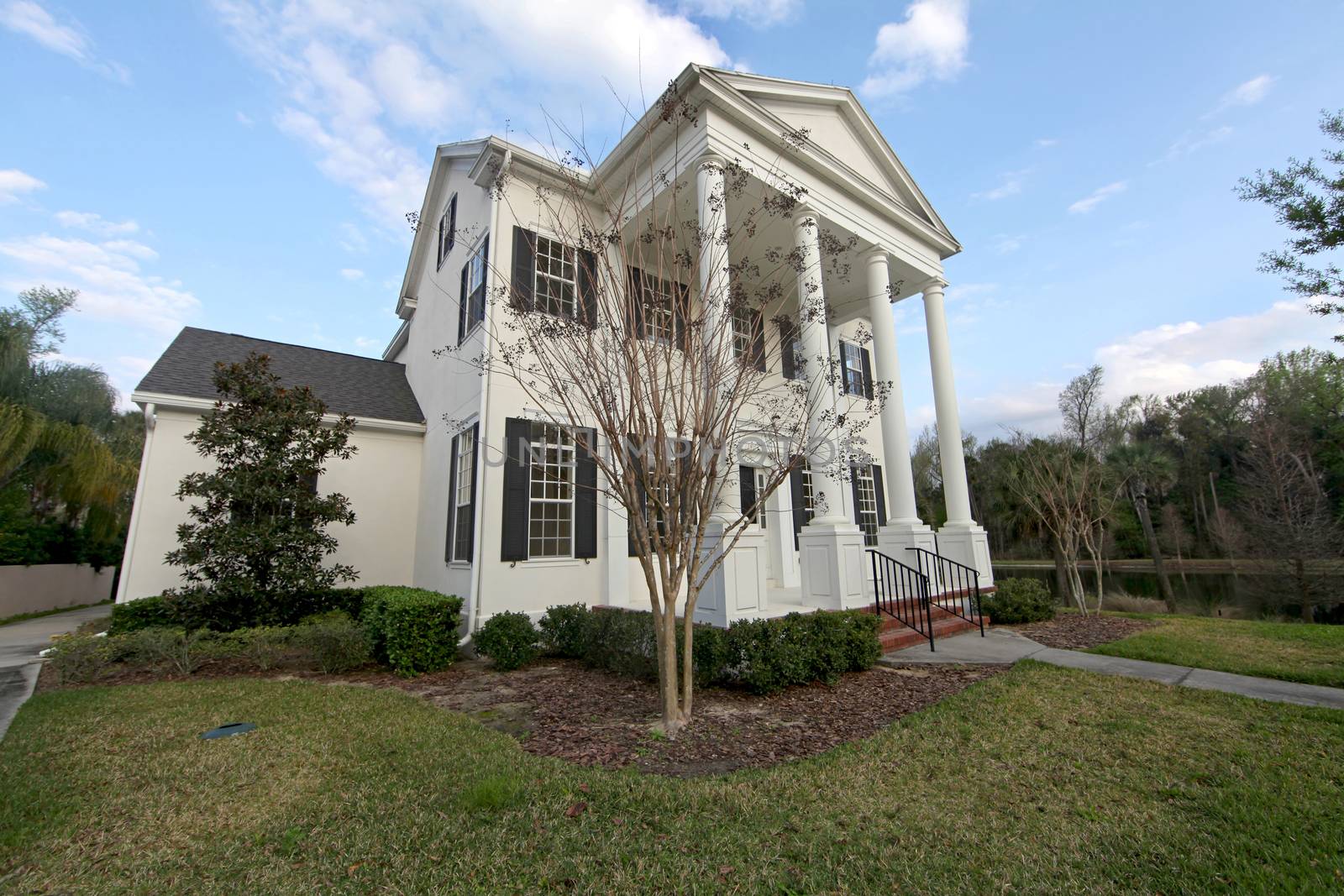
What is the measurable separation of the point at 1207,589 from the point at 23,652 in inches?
1454

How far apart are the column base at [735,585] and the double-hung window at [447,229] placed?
7.94m

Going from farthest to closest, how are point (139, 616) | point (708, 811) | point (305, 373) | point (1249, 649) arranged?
point (305, 373), point (139, 616), point (1249, 649), point (708, 811)

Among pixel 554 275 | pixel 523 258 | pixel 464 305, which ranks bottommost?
pixel 464 305

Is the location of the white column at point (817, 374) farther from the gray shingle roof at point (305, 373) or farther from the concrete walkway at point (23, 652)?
the concrete walkway at point (23, 652)

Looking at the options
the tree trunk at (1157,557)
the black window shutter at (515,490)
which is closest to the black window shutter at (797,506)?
the black window shutter at (515,490)

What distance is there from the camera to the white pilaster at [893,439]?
364 inches

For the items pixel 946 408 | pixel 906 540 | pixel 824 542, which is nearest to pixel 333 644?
pixel 824 542

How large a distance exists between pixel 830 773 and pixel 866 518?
997 centimetres

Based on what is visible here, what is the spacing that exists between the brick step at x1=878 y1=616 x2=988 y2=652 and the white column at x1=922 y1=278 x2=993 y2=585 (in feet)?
6.89

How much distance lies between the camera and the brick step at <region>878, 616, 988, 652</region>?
6.79 meters

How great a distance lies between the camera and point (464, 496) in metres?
8.64

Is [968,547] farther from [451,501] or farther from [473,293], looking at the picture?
[473,293]

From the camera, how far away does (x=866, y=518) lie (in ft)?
41.7

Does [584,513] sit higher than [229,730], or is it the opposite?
[584,513]
